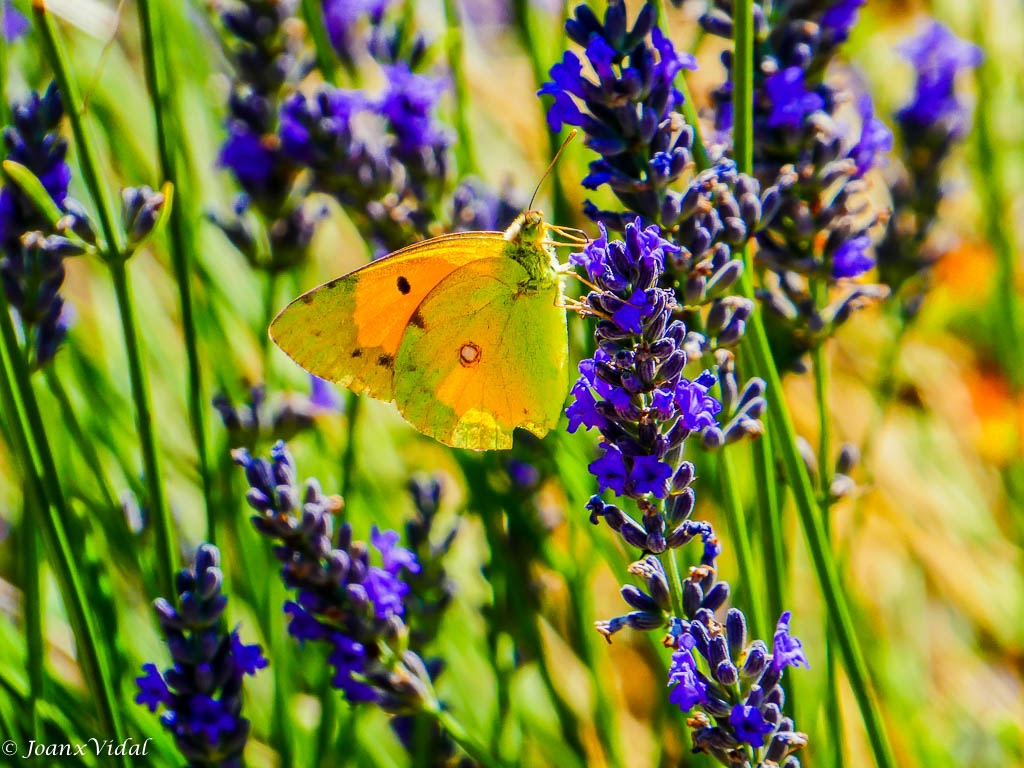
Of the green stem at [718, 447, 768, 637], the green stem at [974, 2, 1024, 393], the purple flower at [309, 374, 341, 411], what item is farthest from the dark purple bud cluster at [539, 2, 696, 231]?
the green stem at [974, 2, 1024, 393]

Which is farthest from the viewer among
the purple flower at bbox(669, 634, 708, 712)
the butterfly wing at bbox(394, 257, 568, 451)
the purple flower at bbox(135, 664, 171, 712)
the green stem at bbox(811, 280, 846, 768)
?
the butterfly wing at bbox(394, 257, 568, 451)

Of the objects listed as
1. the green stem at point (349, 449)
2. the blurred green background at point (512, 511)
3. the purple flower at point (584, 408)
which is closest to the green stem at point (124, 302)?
the blurred green background at point (512, 511)

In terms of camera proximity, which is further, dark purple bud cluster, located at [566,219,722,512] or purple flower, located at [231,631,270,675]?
purple flower, located at [231,631,270,675]

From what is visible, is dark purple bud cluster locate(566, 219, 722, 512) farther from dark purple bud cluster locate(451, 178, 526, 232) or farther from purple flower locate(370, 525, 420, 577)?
dark purple bud cluster locate(451, 178, 526, 232)

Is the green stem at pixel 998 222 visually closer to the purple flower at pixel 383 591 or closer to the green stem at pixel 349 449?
the green stem at pixel 349 449

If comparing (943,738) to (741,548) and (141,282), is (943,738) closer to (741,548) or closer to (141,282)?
(741,548)

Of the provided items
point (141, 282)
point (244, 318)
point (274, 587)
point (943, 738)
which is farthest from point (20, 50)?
point (943, 738)
